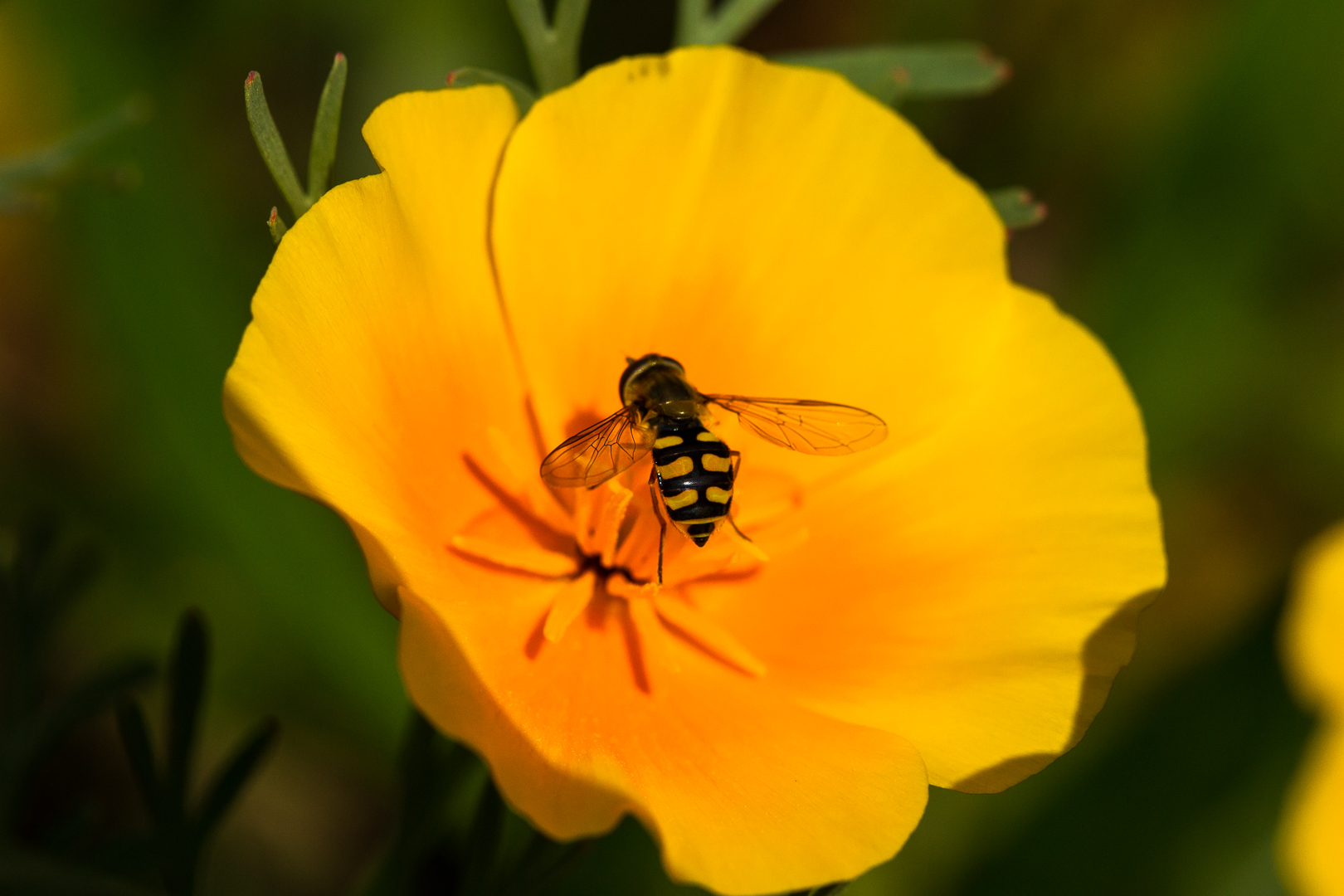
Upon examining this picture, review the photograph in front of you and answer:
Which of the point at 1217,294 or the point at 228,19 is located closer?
the point at 228,19

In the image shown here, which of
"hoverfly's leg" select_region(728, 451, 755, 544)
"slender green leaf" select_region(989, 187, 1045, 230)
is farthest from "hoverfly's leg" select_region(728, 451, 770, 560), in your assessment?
"slender green leaf" select_region(989, 187, 1045, 230)

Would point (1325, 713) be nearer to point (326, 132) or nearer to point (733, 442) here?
point (733, 442)

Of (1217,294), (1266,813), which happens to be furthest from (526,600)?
(1217,294)

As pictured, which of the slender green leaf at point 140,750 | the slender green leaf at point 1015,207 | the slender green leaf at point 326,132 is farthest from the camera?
the slender green leaf at point 1015,207

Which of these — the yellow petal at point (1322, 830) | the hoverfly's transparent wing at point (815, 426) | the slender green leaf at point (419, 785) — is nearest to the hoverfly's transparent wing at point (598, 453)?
the hoverfly's transparent wing at point (815, 426)

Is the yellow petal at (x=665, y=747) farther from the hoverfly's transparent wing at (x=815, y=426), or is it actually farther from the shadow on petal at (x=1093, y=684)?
the hoverfly's transparent wing at (x=815, y=426)

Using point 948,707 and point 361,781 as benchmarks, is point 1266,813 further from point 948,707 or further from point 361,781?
point 361,781
